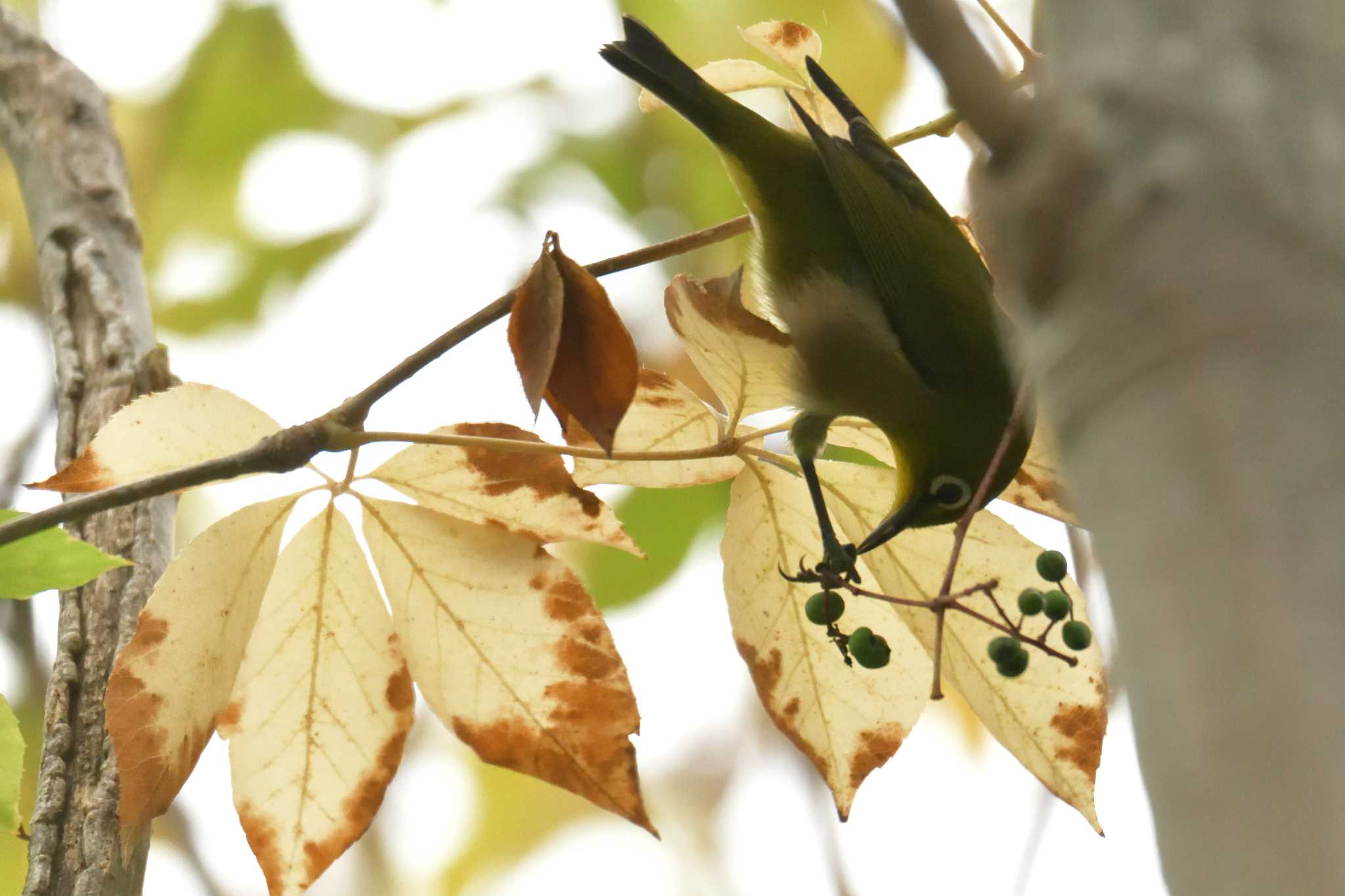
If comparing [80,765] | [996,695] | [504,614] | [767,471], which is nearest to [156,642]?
[80,765]

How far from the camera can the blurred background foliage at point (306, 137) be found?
8.84ft

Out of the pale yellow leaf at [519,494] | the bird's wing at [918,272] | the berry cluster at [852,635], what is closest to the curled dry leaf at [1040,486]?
the berry cluster at [852,635]

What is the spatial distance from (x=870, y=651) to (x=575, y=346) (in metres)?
0.43

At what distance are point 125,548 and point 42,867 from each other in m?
0.36

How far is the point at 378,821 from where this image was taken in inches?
137

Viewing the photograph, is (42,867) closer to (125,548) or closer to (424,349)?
(125,548)

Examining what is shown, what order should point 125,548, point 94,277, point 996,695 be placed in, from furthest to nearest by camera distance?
point 94,277, point 125,548, point 996,695

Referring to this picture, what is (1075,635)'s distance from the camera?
4.06 feet

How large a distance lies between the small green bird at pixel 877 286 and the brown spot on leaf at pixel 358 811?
917 millimetres

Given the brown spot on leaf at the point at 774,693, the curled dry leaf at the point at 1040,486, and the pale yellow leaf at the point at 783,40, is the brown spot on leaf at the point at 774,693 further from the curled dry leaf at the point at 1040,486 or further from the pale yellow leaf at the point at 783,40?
the pale yellow leaf at the point at 783,40

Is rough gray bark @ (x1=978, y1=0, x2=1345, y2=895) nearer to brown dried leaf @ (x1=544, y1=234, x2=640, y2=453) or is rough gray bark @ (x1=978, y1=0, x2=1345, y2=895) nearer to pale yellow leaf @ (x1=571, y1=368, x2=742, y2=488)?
brown dried leaf @ (x1=544, y1=234, x2=640, y2=453)

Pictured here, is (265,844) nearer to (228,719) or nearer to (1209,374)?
(228,719)

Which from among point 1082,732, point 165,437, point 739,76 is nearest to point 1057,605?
point 1082,732

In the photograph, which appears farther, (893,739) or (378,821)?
(378,821)
